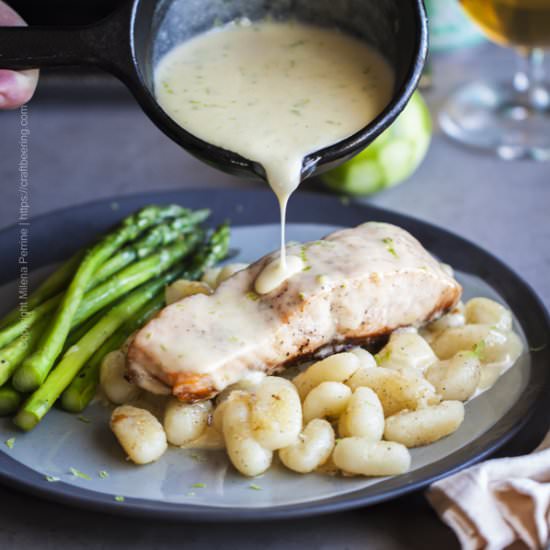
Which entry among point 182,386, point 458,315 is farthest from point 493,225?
point 182,386

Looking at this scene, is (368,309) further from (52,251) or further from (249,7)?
(52,251)

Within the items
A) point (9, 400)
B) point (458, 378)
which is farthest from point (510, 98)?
point (9, 400)

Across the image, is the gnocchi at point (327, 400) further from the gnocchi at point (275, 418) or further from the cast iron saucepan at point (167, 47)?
the cast iron saucepan at point (167, 47)

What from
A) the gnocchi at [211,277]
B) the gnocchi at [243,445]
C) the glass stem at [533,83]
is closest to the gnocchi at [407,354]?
the gnocchi at [243,445]

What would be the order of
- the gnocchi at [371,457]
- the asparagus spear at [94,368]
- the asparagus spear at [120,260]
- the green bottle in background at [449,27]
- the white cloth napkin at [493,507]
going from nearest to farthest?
the white cloth napkin at [493,507], the gnocchi at [371,457], the asparagus spear at [94,368], the asparagus spear at [120,260], the green bottle in background at [449,27]

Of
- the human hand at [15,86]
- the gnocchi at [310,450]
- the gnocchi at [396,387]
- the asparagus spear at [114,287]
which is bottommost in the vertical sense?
the asparagus spear at [114,287]

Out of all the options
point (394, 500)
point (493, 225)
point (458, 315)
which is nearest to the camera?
point (394, 500)

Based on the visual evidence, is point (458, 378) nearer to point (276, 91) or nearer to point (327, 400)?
point (327, 400)
